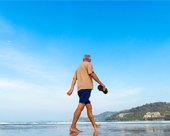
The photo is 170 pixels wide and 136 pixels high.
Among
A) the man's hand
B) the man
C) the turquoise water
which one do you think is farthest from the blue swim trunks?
the turquoise water

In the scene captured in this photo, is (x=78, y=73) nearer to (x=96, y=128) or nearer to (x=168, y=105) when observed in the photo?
(x=96, y=128)

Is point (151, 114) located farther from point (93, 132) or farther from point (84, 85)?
point (84, 85)

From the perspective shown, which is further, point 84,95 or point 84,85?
point 84,85

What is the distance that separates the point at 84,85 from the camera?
32.9ft

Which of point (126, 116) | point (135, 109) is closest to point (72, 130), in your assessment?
point (126, 116)

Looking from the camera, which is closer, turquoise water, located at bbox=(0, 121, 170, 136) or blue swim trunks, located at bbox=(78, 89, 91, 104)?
turquoise water, located at bbox=(0, 121, 170, 136)

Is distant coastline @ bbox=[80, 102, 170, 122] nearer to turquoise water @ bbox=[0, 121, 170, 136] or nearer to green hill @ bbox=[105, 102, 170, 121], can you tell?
green hill @ bbox=[105, 102, 170, 121]

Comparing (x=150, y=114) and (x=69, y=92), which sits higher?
(x=150, y=114)

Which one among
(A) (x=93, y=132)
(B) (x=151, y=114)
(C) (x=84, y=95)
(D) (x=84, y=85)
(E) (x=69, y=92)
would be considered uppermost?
(B) (x=151, y=114)

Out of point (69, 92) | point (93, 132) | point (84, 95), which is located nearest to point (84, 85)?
point (84, 95)

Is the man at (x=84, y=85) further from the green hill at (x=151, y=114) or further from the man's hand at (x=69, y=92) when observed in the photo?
the green hill at (x=151, y=114)

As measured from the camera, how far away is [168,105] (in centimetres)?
10900

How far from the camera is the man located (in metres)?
9.84

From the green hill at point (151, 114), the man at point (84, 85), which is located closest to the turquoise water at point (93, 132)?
the man at point (84, 85)
